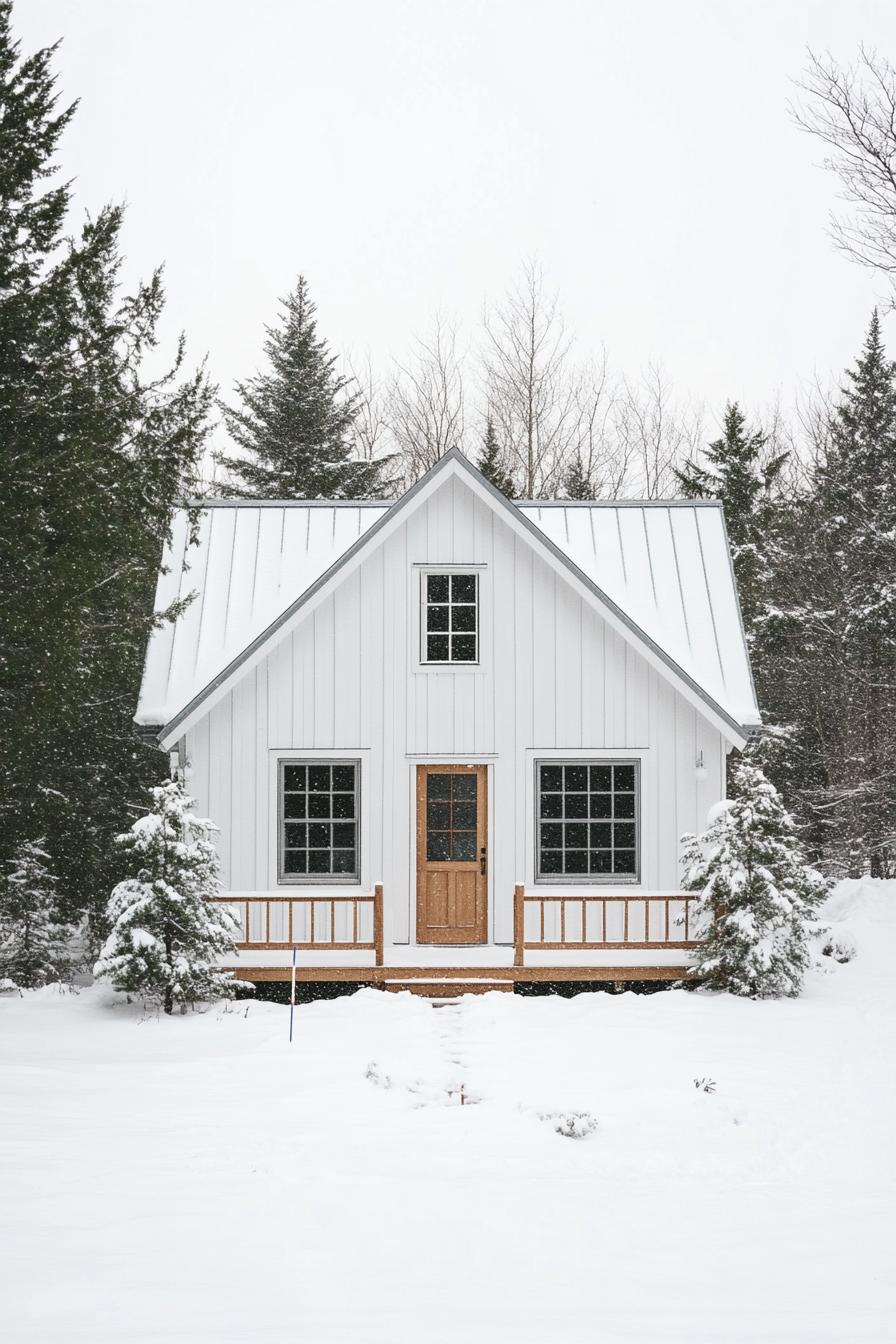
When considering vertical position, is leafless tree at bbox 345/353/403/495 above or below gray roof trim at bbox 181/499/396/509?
above

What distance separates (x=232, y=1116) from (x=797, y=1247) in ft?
11.9

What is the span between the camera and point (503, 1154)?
7434 millimetres

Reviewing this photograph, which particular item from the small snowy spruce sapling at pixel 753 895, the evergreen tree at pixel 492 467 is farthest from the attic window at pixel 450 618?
the evergreen tree at pixel 492 467

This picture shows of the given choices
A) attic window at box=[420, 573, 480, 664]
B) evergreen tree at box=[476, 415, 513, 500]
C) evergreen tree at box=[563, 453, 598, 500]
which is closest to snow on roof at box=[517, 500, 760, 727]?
attic window at box=[420, 573, 480, 664]

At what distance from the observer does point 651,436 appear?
36.7m

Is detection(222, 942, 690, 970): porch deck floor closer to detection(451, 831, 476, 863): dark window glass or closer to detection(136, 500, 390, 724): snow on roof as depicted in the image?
detection(451, 831, 476, 863): dark window glass

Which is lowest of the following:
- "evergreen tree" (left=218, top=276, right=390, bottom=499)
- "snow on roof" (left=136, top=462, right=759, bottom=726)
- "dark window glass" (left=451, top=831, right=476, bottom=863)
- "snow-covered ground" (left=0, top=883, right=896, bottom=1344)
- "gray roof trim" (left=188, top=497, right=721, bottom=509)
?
"snow-covered ground" (left=0, top=883, right=896, bottom=1344)

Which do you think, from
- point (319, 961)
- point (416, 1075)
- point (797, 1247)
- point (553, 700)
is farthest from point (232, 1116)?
point (553, 700)

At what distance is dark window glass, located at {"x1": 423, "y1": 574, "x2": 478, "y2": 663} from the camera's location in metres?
14.5

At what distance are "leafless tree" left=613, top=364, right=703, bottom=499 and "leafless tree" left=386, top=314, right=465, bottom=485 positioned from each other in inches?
190

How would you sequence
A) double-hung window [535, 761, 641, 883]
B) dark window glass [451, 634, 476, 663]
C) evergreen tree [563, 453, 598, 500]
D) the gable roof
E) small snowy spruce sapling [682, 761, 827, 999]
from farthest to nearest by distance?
1. evergreen tree [563, 453, 598, 500]
2. dark window glass [451, 634, 476, 663]
3. double-hung window [535, 761, 641, 883]
4. the gable roof
5. small snowy spruce sapling [682, 761, 827, 999]

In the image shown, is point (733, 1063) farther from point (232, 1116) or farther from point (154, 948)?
point (154, 948)

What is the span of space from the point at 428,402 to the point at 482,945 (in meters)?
24.4

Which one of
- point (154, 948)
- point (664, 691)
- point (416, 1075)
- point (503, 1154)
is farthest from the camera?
point (664, 691)
